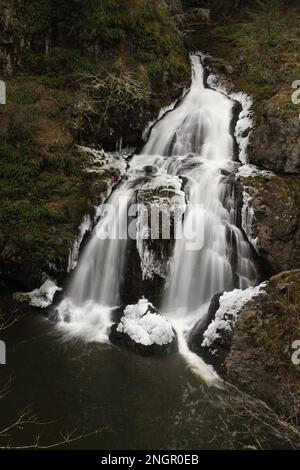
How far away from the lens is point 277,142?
52.1 ft

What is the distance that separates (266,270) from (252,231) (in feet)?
4.18

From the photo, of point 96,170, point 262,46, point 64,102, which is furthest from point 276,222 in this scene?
point 262,46

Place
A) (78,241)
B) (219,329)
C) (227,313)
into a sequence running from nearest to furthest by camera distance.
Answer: (219,329)
(227,313)
(78,241)

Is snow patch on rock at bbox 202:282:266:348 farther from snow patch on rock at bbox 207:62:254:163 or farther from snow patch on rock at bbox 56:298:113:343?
snow patch on rock at bbox 207:62:254:163

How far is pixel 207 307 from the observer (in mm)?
13117

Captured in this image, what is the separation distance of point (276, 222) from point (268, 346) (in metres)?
4.68

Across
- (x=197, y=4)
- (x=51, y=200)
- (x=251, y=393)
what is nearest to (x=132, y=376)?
(x=251, y=393)

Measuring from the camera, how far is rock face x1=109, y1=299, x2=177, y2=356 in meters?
11.6

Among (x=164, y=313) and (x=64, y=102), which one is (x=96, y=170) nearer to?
(x=64, y=102)

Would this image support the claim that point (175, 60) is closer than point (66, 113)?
No

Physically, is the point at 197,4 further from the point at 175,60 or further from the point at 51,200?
the point at 51,200

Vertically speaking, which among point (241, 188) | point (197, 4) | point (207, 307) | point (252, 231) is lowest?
point (207, 307)

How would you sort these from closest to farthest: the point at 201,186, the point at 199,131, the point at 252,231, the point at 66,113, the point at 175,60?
the point at 252,231
the point at 201,186
the point at 66,113
the point at 199,131
the point at 175,60

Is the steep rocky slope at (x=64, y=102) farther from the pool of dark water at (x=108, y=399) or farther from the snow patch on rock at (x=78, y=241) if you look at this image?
the pool of dark water at (x=108, y=399)
